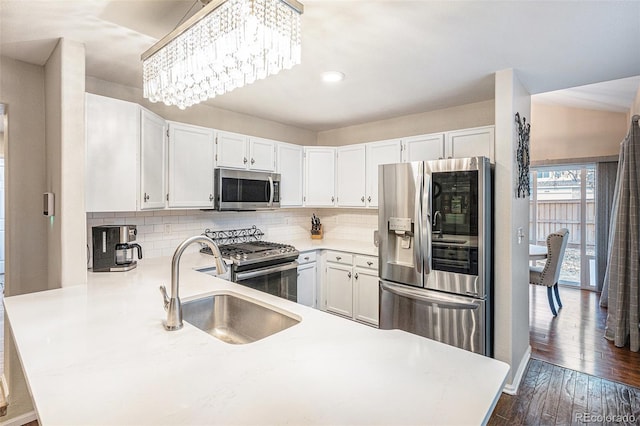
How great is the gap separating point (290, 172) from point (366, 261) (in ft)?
4.48

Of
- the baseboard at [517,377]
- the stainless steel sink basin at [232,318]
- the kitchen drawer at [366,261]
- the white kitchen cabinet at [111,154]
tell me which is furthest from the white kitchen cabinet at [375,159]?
the white kitchen cabinet at [111,154]

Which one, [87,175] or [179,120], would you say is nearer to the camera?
[87,175]

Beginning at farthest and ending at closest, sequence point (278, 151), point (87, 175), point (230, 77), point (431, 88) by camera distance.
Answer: point (278, 151) < point (431, 88) < point (87, 175) < point (230, 77)

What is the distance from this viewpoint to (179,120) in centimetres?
316

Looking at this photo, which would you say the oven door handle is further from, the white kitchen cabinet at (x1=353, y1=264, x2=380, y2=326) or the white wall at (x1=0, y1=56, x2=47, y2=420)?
the white wall at (x1=0, y1=56, x2=47, y2=420)

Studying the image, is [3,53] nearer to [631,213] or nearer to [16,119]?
[16,119]

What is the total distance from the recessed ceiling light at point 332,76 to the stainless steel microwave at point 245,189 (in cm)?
126

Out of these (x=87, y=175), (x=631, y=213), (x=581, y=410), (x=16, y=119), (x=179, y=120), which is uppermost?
(x=179, y=120)

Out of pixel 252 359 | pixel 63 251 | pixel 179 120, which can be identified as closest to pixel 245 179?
pixel 179 120

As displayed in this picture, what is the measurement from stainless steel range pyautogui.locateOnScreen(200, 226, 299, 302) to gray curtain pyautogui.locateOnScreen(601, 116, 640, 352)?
3225 millimetres

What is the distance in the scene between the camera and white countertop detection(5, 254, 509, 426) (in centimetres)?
83

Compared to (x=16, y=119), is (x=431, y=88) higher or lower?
higher

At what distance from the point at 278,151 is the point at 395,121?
1.43 m

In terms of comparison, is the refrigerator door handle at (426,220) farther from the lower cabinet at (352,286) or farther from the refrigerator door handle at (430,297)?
the lower cabinet at (352,286)
